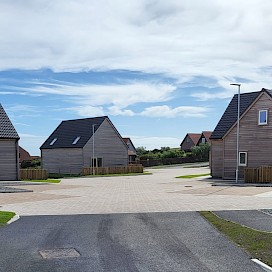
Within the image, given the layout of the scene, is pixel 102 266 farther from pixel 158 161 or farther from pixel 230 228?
pixel 158 161

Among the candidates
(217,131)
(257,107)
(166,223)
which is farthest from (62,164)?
(166,223)

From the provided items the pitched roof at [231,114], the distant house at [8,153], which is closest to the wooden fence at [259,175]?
the pitched roof at [231,114]

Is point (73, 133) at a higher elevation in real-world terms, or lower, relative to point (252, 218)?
higher

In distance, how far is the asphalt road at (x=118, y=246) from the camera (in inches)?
299

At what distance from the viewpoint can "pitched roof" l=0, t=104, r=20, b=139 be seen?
35.6 meters

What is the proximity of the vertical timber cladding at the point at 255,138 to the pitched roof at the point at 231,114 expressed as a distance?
75cm

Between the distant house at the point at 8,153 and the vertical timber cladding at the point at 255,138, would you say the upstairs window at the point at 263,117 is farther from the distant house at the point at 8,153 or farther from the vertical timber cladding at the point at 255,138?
the distant house at the point at 8,153

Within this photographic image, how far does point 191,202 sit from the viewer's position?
62.4ft

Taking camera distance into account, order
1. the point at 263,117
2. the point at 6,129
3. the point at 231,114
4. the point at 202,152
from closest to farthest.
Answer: the point at 263,117, the point at 6,129, the point at 231,114, the point at 202,152

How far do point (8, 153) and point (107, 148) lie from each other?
887 inches

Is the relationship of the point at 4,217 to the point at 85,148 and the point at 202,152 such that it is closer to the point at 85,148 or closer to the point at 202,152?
the point at 85,148

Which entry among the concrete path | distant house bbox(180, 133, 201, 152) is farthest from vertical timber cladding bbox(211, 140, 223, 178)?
distant house bbox(180, 133, 201, 152)

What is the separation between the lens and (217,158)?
1539 inches

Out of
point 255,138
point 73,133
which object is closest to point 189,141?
point 73,133
